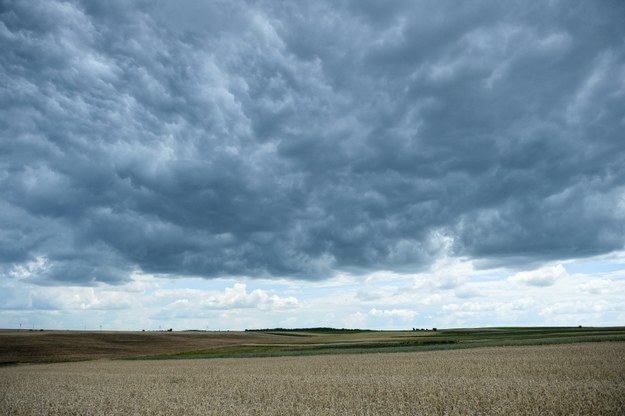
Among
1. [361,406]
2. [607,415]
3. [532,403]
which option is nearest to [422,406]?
[361,406]

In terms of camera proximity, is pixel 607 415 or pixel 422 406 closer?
pixel 607 415

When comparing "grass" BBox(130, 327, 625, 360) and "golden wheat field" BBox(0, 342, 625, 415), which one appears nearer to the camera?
"golden wheat field" BBox(0, 342, 625, 415)

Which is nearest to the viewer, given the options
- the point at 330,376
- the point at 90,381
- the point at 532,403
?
the point at 532,403

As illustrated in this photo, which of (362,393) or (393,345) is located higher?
(393,345)

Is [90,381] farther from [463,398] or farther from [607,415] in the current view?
[607,415]

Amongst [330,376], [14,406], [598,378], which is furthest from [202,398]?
[598,378]

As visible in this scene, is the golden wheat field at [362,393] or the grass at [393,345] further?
the grass at [393,345]

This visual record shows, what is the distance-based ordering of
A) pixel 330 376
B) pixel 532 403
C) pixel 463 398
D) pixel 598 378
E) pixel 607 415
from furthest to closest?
pixel 330 376, pixel 598 378, pixel 463 398, pixel 532 403, pixel 607 415

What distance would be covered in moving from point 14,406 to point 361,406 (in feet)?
51.2

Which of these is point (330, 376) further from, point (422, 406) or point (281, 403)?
point (422, 406)

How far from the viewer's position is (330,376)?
30078 mm

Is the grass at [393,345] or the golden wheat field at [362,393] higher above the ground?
the grass at [393,345]

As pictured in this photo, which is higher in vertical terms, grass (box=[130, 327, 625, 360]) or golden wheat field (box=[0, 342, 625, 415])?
grass (box=[130, 327, 625, 360])

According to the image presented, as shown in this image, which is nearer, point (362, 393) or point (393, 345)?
point (362, 393)
